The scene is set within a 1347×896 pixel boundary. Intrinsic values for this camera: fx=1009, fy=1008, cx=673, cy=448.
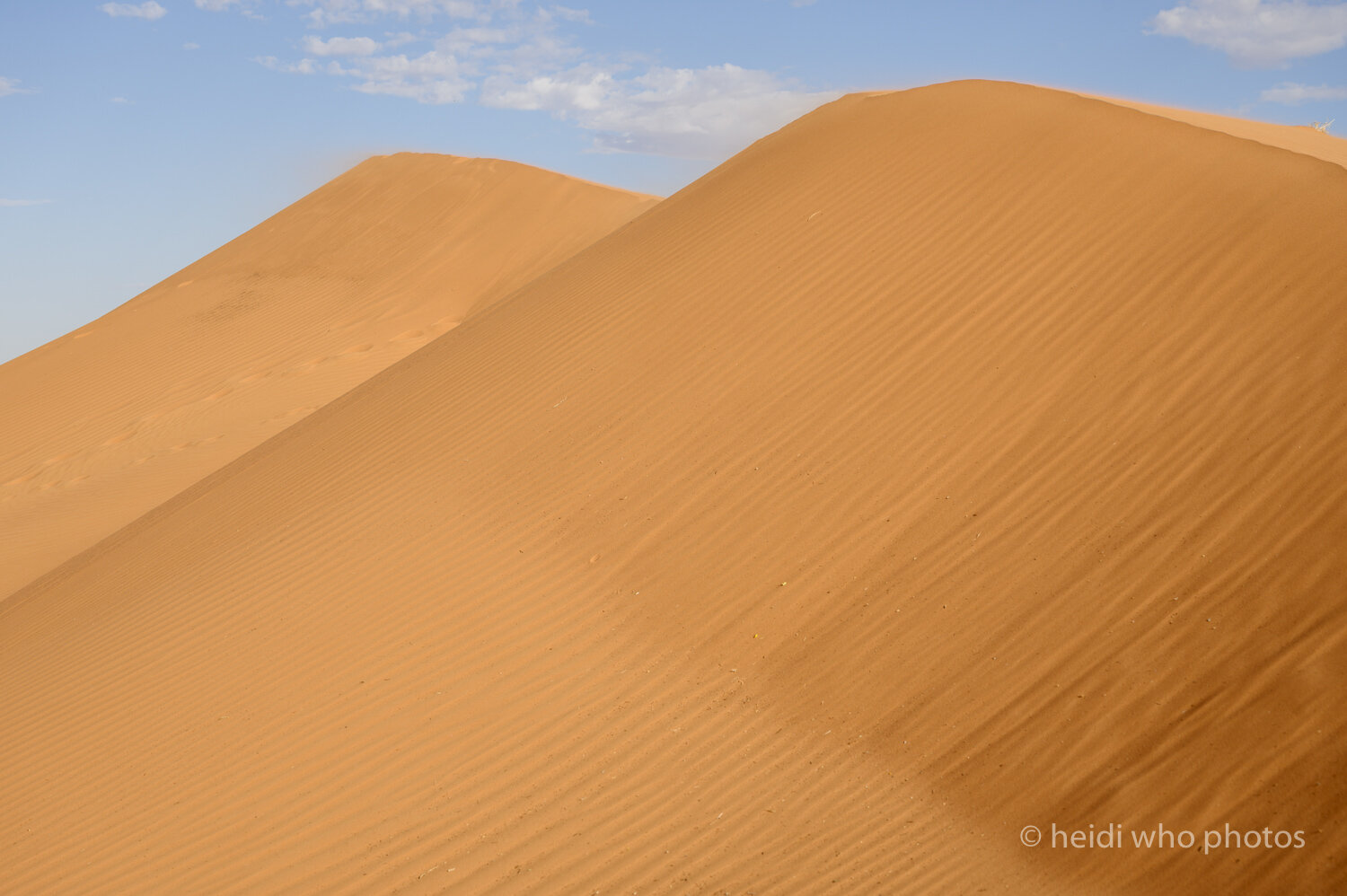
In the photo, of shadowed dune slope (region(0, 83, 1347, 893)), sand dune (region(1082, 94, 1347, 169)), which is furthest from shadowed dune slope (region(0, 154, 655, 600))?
sand dune (region(1082, 94, 1347, 169))

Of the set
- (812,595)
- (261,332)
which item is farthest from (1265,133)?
(261,332)

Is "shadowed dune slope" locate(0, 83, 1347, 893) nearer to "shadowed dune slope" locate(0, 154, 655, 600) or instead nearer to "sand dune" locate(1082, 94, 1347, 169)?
"sand dune" locate(1082, 94, 1347, 169)

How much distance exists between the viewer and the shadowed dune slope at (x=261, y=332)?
13.7 m

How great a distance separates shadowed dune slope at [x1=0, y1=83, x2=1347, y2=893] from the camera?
166 inches

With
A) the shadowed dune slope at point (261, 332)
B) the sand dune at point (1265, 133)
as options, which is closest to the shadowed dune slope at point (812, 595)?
the sand dune at point (1265, 133)

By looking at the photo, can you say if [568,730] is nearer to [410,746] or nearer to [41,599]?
[410,746]

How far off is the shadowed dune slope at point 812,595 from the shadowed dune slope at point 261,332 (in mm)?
5703

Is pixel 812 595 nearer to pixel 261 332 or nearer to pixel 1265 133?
pixel 1265 133

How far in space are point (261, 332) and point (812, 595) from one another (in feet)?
49.1

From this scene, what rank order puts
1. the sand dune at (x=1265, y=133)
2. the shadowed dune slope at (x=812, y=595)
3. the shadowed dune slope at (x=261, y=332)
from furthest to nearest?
the shadowed dune slope at (x=261, y=332)
the sand dune at (x=1265, y=133)
the shadowed dune slope at (x=812, y=595)

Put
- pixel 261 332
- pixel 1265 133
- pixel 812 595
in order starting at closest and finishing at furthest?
pixel 812 595
pixel 1265 133
pixel 261 332

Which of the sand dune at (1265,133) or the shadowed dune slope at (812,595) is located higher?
the sand dune at (1265,133)

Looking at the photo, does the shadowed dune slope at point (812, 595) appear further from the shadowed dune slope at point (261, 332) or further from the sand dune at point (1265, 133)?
the shadowed dune slope at point (261, 332)

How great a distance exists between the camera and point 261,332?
1783cm
